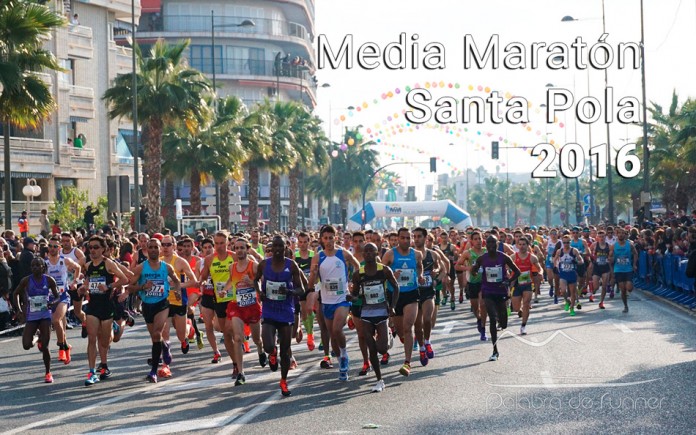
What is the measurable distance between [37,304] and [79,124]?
1523 inches

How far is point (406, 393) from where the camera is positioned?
12.7m

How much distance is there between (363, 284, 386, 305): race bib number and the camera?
44.5 ft

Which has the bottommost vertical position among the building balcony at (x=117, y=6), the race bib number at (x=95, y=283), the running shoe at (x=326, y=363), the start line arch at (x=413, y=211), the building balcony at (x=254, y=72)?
the running shoe at (x=326, y=363)

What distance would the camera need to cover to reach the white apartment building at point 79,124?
46594mm

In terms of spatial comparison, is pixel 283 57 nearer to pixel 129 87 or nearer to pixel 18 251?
pixel 129 87

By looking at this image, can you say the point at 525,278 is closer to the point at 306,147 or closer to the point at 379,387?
the point at 379,387

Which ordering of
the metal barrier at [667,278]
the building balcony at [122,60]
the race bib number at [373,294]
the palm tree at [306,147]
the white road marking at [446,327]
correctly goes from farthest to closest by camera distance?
the palm tree at [306,147], the building balcony at [122,60], the metal barrier at [667,278], the white road marking at [446,327], the race bib number at [373,294]

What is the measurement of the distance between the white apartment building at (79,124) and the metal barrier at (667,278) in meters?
22.9

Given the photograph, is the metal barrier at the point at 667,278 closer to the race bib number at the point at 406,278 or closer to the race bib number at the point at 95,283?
the race bib number at the point at 406,278

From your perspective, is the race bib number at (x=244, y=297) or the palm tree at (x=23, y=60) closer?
the race bib number at (x=244, y=297)

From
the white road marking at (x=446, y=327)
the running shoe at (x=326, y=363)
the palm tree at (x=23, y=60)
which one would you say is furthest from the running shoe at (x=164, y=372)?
the palm tree at (x=23, y=60)

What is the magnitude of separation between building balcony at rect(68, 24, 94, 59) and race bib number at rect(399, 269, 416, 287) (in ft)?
125

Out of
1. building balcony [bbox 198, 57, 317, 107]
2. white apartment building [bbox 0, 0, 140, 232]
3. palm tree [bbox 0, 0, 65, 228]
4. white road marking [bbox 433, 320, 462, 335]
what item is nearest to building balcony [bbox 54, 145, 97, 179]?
white apartment building [bbox 0, 0, 140, 232]

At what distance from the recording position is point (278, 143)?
2341 inches
